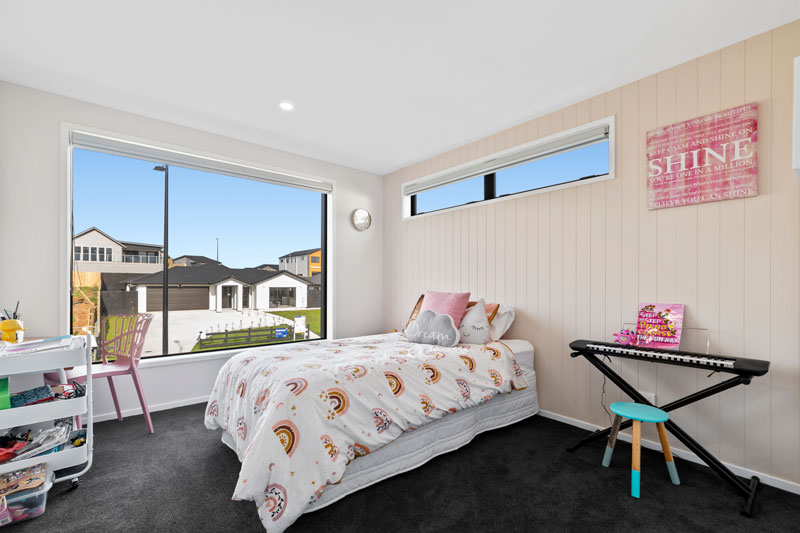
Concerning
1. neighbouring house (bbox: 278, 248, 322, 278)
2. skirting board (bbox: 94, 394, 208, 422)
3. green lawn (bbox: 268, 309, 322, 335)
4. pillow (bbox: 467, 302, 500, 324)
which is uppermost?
neighbouring house (bbox: 278, 248, 322, 278)

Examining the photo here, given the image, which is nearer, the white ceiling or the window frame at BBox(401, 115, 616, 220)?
the white ceiling

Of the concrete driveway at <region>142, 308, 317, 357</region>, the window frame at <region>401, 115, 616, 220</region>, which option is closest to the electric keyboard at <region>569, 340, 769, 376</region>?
the window frame at <region>401, 115, 616, 220</region>

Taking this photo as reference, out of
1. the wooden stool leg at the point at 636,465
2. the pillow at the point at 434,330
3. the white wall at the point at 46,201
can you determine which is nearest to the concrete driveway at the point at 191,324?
the white wall at the point at 46,201

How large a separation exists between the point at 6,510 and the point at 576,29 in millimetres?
3912

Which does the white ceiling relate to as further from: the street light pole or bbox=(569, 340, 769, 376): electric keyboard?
bbox=(569, 340, 769, 376): electric keyboard

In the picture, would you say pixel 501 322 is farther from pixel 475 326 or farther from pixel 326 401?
pixel 326 401

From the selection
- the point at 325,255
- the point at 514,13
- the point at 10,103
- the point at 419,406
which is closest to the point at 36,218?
the point at 10,103

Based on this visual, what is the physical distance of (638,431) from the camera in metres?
2.00

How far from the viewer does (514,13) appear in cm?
203

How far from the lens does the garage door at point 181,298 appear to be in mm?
3508

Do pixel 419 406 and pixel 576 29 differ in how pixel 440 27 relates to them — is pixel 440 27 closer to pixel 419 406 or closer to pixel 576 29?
pixel 576 29

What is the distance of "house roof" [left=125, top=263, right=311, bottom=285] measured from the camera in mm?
3524

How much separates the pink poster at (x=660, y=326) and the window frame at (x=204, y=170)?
3.20 m

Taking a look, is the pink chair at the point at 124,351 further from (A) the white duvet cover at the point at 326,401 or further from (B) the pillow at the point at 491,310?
(B) the pillow at the point at 491,310
